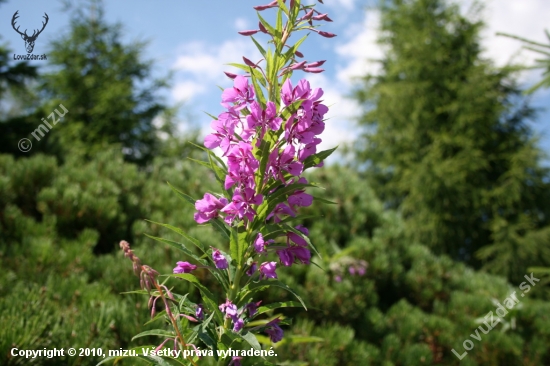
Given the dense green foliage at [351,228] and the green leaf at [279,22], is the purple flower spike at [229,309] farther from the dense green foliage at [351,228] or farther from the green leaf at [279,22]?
the green leaf at [279,22]

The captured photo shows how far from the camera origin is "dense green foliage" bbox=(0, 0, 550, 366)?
7.13ft

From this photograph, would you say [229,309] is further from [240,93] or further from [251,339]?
[240,93]

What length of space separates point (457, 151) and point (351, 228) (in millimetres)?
6670

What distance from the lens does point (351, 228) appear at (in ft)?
14.2

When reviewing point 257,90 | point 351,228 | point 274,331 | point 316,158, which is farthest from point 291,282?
point 257,90

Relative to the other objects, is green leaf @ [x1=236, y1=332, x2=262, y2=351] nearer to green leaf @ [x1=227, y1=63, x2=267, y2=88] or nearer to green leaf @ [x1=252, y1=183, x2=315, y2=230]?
green leaf @ [x1=252, y1=183, x2=315, y2=230]

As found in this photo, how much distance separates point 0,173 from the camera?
10.5 feet

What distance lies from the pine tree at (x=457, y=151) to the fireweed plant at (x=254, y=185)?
24.7 feet

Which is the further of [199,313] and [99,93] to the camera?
[99,93]

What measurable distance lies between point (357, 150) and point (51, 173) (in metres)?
9.36

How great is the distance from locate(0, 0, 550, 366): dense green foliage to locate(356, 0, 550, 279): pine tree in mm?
44

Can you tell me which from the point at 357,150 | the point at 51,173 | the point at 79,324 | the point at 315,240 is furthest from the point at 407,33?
the point at 79,324

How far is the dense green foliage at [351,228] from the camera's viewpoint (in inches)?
85.6

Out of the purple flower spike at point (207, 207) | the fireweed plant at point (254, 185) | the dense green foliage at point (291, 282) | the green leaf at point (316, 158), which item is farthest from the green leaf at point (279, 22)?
the dense green foliage at point (291, 282)
